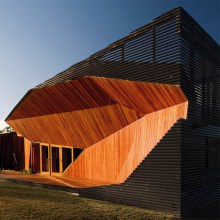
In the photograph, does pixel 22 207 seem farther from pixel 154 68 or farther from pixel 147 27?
pixel 147 27

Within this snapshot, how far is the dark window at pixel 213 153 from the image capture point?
11.6 m

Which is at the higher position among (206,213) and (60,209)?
Result: (60,209)

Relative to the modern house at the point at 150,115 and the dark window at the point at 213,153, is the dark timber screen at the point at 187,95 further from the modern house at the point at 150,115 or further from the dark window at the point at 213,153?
the dark window at the point at 213,153

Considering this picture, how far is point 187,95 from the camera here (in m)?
9.69

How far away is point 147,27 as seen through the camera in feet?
33.5

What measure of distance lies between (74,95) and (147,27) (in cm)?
500

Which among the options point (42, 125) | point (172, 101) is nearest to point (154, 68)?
point (172, 101)

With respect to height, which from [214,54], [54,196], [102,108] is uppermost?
[214,54]

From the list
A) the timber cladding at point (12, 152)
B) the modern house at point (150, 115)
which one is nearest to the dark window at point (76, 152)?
the modern house at point (150, 115)

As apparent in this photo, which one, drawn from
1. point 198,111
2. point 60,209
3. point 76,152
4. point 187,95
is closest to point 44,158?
point 76,152

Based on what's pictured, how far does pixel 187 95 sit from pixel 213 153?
3861 millimetres

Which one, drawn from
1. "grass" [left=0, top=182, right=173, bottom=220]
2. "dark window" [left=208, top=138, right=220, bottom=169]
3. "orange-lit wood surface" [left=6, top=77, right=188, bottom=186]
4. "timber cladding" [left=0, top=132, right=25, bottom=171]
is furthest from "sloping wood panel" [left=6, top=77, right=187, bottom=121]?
"timber cladding" [left=0, top=132, right=25, bottom=171]

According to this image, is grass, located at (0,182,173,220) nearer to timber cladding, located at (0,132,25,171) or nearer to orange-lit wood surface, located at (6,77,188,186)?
orange-lit wood surface, located at (6,77,188,186)

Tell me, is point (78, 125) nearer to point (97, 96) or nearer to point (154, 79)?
point (97, 96)
